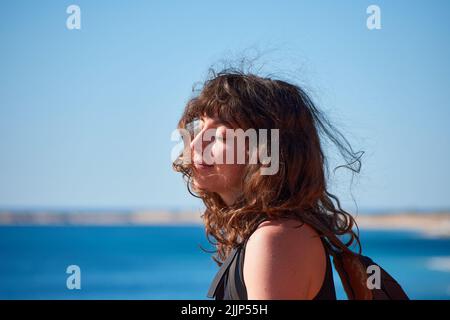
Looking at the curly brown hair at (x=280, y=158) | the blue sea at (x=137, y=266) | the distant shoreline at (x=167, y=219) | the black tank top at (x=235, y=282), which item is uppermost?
the distant shoreline at (x=167, y=219)

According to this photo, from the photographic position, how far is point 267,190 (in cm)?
227

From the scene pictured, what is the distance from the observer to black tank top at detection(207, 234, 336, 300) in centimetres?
211

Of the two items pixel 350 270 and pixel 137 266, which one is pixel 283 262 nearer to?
pixel 350 270

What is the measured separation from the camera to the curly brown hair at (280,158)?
2.26 m

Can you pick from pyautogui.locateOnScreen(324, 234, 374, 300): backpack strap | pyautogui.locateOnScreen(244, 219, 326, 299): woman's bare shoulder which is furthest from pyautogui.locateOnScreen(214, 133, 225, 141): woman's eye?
pyautogui.locateOnScreen(324, 234, 374, 300): backpack strap

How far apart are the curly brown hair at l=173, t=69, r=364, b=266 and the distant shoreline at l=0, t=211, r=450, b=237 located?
137ft

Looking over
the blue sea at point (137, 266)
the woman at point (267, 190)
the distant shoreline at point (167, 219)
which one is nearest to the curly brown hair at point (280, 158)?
the woman at point (267, 190)

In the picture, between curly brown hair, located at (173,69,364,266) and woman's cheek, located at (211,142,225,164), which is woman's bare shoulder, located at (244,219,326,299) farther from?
woman's cheek, located at (211,142,225,164)

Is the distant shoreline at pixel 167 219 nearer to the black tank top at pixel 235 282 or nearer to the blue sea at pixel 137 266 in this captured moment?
the blue sea at pixel 137 266

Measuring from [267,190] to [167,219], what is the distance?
233 feet

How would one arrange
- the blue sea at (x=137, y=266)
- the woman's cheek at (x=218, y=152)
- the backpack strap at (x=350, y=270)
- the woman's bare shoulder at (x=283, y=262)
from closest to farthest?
the woman's bare shoulder at (x=283, y=262), the backpack strap at (x=350, y=270), the woman's cheek at (x=218, y=152), the blue sea at (x=137, y=266)

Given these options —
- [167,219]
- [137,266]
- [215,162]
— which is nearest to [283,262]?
[215,162]
